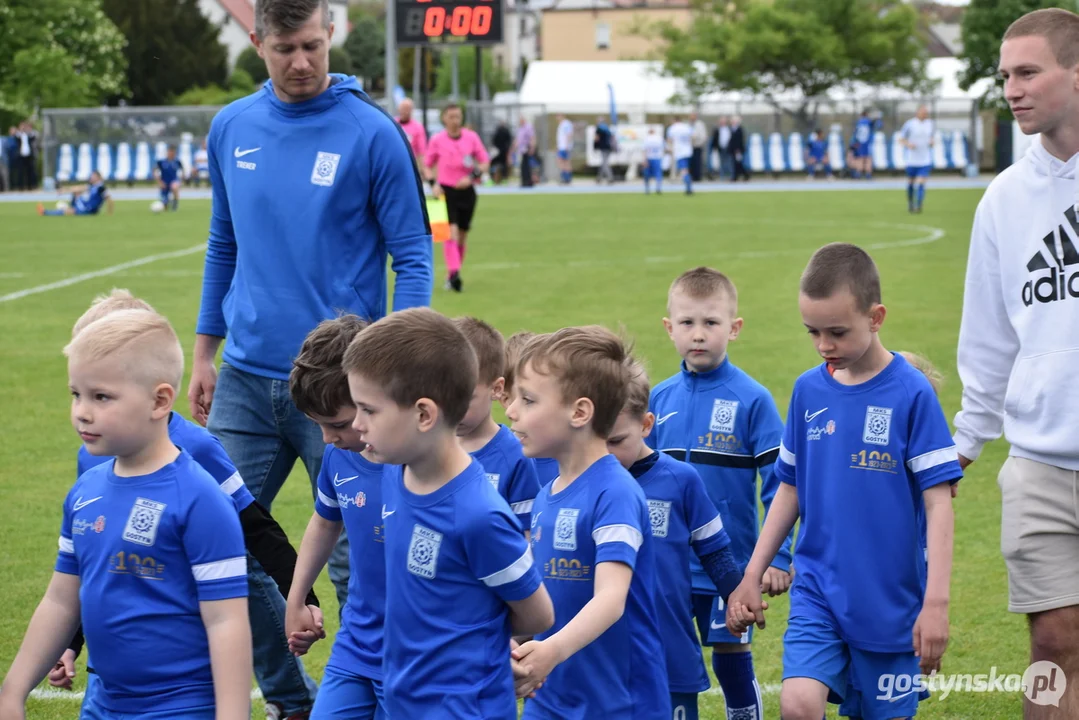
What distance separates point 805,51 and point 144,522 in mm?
58544

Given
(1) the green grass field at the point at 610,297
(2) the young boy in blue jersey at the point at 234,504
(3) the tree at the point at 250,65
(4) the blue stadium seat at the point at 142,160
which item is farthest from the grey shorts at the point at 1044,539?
(3) the tree at the point at 250,65

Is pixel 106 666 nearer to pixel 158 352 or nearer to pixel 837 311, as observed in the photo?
pixel 158 352

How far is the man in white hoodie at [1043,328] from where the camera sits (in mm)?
4062

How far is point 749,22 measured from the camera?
6041 cm

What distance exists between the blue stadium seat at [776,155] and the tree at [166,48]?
36.8 metres

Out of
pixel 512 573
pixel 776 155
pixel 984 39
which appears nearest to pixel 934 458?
pixel 512 573

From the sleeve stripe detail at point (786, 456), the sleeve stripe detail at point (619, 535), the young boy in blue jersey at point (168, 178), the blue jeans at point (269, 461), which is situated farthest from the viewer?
the young boy in blue jersey at point (168, 178)

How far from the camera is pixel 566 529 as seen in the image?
3639 millimetres

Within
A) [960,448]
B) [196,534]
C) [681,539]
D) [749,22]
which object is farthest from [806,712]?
[749,22]

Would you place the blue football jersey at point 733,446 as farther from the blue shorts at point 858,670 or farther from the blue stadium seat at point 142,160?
the blue stadium seat at point 142,160

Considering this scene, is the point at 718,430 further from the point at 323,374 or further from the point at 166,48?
Result: the point at 166,48

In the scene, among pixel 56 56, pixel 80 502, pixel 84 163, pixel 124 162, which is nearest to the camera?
pixel 80 502

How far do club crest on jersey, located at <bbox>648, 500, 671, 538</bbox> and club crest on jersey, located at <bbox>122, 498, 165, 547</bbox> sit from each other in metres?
1.57

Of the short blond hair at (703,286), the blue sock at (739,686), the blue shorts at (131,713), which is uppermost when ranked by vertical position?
the short blond hair at (703,286)
